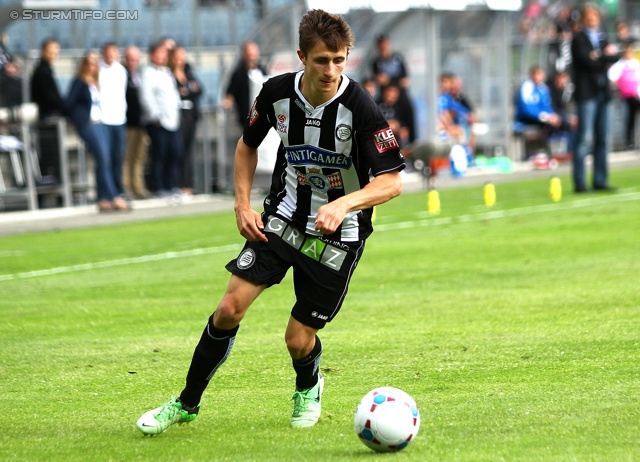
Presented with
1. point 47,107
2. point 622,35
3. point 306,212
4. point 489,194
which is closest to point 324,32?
point 306,212

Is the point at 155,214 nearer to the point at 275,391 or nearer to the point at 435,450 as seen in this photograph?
the point at 275,391

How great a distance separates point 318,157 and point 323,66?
1.67ft

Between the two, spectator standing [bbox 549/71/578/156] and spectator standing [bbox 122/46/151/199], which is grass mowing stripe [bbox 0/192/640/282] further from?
spectator standing [bbox 549/71/578/156]

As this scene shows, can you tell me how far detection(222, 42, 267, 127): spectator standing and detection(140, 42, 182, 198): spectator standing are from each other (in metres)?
1.16

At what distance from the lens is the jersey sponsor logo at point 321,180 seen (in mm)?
6074

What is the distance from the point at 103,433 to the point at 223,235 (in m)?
9.67

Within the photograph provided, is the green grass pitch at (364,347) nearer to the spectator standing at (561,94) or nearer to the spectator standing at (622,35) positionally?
the spectator standing at (561,94)

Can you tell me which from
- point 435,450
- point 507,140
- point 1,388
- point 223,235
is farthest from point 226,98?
point 435,450

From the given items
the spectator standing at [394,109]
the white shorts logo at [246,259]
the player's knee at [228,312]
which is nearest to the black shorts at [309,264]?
the white shorts logo at [246,259]

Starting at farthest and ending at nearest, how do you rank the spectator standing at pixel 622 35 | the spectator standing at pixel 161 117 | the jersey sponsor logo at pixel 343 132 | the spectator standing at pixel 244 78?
the spectator standing at pixel 622 35 < the spectator standing at pixel 244 78 < the spectator standing at pixel 161 117 < the jersey sponsor logo at pixel 343 132

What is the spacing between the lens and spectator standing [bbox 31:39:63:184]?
17.8 metres

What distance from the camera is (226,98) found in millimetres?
20641

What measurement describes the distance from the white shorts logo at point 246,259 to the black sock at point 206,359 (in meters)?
0.31

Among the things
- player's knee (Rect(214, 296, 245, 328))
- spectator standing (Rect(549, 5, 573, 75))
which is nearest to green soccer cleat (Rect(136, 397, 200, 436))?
player's knee (Rect(214, 296, 245, 328))
